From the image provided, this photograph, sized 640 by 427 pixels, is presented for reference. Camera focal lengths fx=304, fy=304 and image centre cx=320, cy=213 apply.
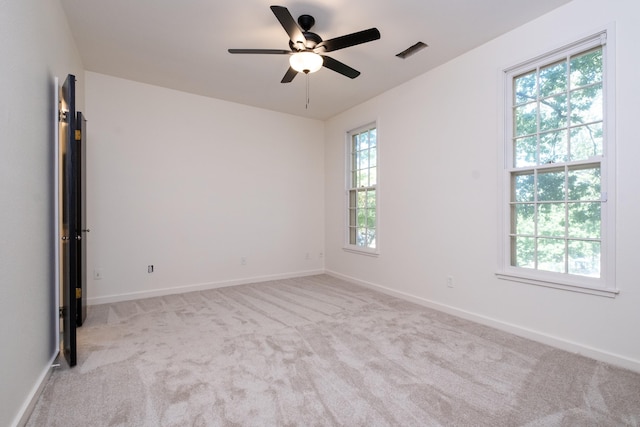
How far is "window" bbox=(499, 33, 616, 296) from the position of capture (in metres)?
2.46

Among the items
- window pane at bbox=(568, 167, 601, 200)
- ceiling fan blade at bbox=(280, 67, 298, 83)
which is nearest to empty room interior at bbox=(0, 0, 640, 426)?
window pane at bbox=(568, 167, 601, 200)

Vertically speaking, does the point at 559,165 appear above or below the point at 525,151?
below

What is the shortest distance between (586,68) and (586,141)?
628mm

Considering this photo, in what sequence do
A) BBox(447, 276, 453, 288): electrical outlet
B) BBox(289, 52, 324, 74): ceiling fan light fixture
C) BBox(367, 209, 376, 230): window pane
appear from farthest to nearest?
BBox(367, 209, 376, 230): window pane < BBox(447, 276, 453, 288): electrical outlet < BBox(289, 52, 324, 74): ceiling fan light fixture

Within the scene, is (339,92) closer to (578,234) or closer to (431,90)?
(431,90)

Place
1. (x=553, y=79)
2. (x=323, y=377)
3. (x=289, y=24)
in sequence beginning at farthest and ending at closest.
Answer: (x=553, y=79) → (x=289, y=24) → (x=323, y=377)

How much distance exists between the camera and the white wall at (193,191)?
397 cm

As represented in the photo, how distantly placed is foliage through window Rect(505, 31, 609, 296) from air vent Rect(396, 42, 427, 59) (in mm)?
947

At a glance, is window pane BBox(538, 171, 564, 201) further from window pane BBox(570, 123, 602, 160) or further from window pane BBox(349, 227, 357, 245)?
window pane BBox(349, 227, 357, 245)

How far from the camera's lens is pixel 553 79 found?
9.18ft

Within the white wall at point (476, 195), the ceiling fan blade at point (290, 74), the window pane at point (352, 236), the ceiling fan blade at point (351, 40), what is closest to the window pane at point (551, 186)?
the white wall at point (476, 195)

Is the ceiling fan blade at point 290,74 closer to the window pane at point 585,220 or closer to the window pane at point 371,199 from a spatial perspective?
the window pane at point 371,199

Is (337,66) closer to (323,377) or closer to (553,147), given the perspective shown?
(553,147)

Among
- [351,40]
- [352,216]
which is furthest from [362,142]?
[351,40]
